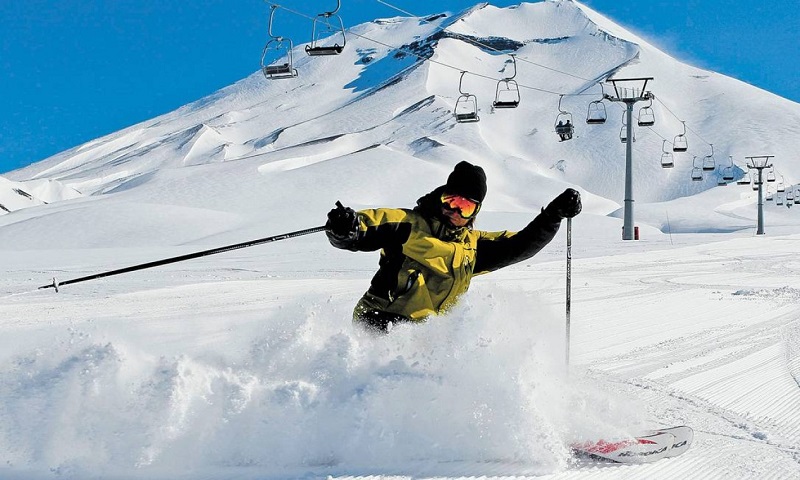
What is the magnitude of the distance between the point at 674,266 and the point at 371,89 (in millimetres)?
152294

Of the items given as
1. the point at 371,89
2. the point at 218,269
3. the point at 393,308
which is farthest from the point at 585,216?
the point at 371,89

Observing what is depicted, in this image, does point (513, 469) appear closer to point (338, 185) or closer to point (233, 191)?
point (233, 191)

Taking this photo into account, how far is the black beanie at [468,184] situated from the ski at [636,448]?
58.1 inches

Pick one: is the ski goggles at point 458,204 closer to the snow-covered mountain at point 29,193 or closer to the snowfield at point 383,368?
the snowfield at point 383,368

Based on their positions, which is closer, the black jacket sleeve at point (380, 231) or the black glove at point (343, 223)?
the black glove at point (343, 223)

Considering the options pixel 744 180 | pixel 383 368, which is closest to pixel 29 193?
pixel 744 180

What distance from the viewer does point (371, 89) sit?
169 m

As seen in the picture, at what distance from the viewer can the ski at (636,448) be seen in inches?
168

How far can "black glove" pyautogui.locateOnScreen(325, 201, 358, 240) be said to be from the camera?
4.35m

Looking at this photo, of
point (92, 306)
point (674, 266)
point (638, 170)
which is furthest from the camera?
point (638, 170)

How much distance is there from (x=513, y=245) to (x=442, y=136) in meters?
111

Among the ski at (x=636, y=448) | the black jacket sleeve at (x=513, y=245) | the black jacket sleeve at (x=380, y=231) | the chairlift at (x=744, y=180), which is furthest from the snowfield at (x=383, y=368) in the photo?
the chairlift at (x=744, y=180)

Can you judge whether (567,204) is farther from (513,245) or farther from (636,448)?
(636,448)

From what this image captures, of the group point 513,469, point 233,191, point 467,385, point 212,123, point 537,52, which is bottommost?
point 513,469
